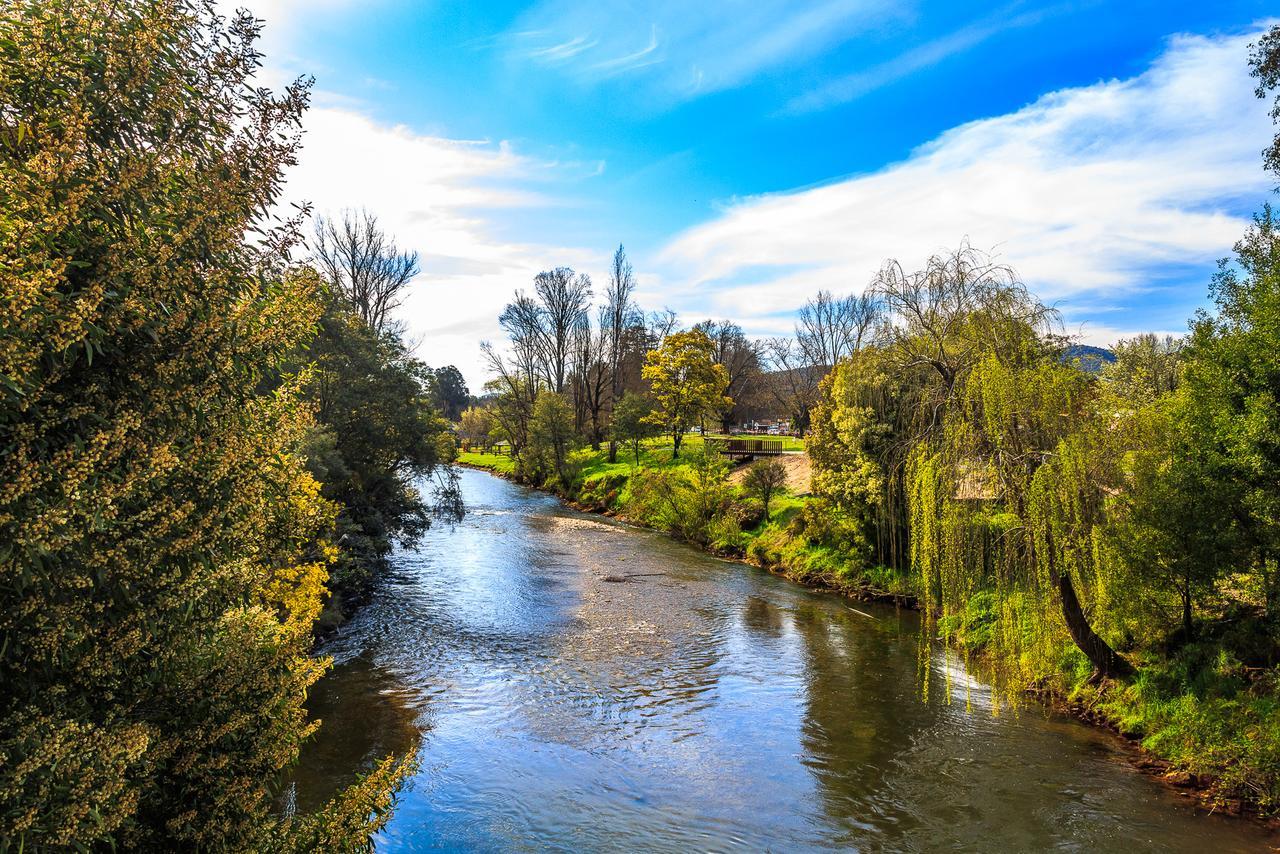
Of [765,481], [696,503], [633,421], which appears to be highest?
[633,421]

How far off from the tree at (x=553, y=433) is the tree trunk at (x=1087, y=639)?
35.3 meters

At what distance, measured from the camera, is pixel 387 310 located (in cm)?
3578

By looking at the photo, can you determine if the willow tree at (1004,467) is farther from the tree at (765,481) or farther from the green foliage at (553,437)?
the green foliage at (553,437)

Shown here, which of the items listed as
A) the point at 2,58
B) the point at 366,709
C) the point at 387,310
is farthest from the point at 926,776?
the point at 387,310

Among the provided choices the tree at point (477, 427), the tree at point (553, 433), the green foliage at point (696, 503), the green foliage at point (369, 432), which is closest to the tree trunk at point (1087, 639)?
the green foliage at point (696, 503)

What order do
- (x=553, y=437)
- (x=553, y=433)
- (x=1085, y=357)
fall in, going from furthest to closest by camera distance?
(x=553, y=437), (x=553, y=433), (x=1085, y=357)

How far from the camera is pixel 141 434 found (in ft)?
12.3

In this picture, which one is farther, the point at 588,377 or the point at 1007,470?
the point at 588,377

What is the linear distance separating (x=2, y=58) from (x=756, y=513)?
26.5 metres

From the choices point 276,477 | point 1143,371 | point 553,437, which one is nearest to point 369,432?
point 276,477

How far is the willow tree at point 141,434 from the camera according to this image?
318 centimetres

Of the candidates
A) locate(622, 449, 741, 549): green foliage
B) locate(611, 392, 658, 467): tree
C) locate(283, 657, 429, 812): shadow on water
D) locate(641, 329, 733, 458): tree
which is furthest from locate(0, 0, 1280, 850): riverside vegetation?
locate(611, 392, 658, 467): tree

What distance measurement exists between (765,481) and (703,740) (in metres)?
17.2

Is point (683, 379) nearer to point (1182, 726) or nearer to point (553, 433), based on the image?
point (553, 433)
